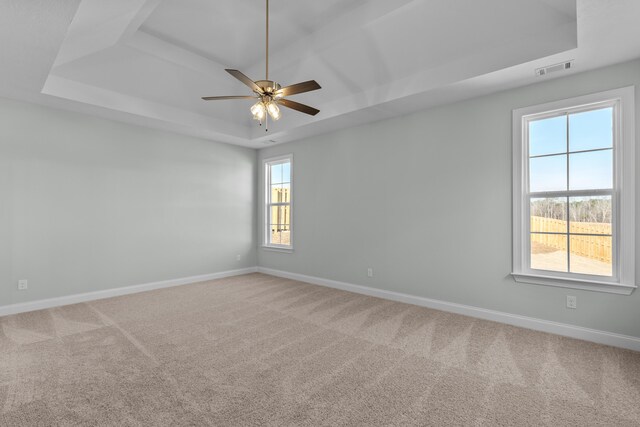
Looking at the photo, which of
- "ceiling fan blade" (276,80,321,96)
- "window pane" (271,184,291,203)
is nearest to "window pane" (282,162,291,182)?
"window pane" (271,184,291,203)

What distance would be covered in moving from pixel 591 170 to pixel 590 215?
440 millimetres

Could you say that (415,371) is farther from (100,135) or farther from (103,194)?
(100,135)

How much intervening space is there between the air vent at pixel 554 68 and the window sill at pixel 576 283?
204 centimetres

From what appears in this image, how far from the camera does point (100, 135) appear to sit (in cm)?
437

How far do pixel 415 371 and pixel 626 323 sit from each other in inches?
81.7

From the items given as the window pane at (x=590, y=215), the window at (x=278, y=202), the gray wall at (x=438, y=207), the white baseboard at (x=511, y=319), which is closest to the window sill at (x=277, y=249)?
the window at (x=278, y=202)

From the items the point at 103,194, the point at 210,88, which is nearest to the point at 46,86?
the point at 103,194

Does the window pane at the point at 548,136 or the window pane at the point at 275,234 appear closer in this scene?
the window pane at the point at 548,136

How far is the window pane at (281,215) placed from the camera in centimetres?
596

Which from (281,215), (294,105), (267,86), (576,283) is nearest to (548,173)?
(576,283)

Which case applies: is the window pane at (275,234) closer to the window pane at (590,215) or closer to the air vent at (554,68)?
the window pane at (590,215)

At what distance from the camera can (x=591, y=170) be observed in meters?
2.97

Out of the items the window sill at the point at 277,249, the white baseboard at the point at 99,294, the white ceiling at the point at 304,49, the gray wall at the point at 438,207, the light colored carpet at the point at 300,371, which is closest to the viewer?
the light colored carpet at the point at 300,371

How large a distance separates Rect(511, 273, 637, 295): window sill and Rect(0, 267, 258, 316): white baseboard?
15.7ft
